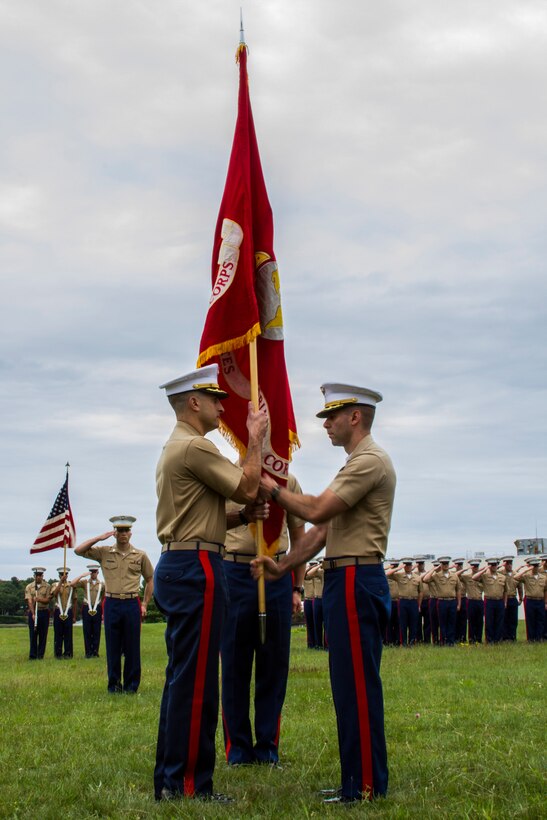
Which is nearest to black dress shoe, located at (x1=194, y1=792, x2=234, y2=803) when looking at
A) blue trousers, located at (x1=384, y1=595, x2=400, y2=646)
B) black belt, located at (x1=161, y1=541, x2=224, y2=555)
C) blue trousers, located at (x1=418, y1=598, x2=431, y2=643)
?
black belt, located at (x1=161, y1=541, x2=224, y2=555)

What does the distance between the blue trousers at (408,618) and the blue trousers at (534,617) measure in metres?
3.02

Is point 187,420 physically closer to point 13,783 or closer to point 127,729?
point 13,783

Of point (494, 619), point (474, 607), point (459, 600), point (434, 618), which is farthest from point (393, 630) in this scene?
point (494, 619)

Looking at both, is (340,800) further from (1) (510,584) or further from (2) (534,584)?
(1) (510,584)

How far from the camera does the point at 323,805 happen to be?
5.27m

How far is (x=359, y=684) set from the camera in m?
5.49

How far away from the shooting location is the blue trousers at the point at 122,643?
12336mm

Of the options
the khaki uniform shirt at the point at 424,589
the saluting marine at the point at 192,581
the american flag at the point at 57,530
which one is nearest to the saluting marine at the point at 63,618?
the american flag at the point at 57,530

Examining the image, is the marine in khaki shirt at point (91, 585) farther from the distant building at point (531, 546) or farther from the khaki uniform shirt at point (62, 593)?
the distant building at point (531, 546)

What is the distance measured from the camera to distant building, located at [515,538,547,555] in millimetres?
Result: 42531

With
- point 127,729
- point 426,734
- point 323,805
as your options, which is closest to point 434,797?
point 323,805

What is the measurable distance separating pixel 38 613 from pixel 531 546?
1074 inches

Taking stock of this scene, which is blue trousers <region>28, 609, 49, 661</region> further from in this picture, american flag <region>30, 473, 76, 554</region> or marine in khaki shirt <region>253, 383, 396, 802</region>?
marine in khaki shirt <region>253, 383, 396, 802</region>

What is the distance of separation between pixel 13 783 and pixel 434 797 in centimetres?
285
